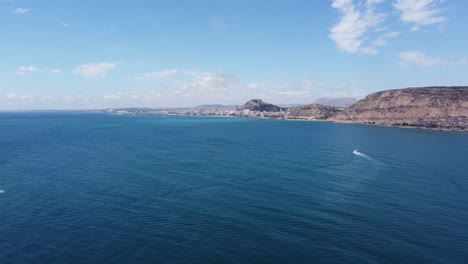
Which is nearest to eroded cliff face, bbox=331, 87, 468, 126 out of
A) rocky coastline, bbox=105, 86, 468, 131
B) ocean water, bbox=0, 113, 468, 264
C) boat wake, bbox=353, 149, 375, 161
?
rocky coastline, bbox=105, 86, 468, 131

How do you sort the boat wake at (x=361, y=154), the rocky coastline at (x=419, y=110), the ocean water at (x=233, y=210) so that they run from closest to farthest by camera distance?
1. the ocean water at (x=233, y=210)
2. the boat wake at (x=361, y=154)
3. the rocky coastline at (x=419, y=110)

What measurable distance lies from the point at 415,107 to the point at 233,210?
158 m

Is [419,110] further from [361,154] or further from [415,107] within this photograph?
[361,154]

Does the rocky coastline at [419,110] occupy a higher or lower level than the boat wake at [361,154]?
higher

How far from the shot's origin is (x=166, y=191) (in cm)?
4544

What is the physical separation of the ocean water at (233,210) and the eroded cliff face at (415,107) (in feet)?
343

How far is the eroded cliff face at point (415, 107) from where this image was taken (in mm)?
154875

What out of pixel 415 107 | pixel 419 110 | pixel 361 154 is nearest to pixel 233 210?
pixel 361 154

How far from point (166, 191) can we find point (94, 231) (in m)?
13.6

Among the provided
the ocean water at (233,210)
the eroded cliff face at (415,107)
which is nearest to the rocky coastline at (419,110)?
the eroded cliff face at (415,107)

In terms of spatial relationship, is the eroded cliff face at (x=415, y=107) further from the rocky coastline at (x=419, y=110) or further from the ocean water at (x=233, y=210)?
the ocean water at (x=233, y=210)

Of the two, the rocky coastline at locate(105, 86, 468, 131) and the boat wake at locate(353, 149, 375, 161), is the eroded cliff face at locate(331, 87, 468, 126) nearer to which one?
the rocky coastline at locate(105, 86, 468, 131)

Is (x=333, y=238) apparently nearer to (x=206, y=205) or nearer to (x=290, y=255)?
(x=290, y=255)

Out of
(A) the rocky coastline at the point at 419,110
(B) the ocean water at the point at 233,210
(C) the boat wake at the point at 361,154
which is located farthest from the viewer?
(A) the rocky coastline at the point at 419,110
